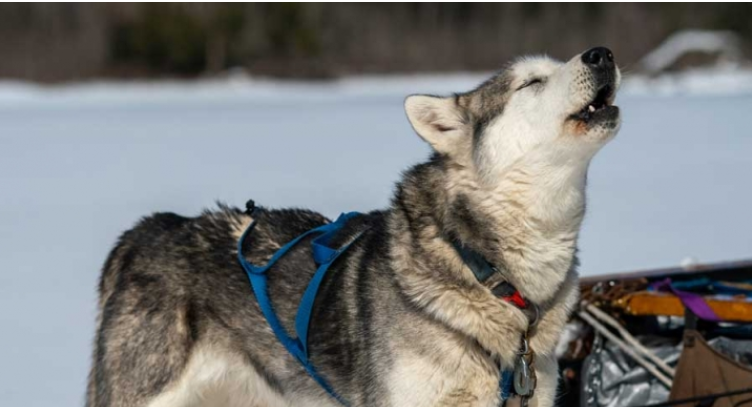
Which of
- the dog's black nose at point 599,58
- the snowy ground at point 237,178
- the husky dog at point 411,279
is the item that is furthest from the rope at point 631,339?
the snowy ground at point 237,178

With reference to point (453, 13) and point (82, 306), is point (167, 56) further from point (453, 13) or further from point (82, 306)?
point (82, 306)

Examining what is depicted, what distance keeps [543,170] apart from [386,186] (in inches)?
276

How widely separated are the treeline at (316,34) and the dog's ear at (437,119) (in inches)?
1005

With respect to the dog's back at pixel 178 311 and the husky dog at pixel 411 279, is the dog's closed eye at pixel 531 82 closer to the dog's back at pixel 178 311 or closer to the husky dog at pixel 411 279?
the husky dog at pixel 411 279

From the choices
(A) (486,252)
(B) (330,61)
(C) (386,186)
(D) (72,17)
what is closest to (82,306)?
(A) (486,252)

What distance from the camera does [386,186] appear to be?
9641 mm

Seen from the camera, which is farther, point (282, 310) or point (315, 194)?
point (315, 194)

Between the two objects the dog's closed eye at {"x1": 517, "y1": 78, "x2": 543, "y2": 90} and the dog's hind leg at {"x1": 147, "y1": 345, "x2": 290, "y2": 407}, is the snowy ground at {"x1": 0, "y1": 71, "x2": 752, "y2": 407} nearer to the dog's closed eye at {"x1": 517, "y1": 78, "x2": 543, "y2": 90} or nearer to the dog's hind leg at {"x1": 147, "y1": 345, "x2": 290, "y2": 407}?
the dog's hind leg at {"x1": 147, "y1": 345, "x2": 290, "y2": 407}

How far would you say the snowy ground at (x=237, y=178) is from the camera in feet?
19.1

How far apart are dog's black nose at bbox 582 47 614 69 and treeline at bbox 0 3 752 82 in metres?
25.6


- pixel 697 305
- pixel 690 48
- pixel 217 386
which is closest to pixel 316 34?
pixel 690 48

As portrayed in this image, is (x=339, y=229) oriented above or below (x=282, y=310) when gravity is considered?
above

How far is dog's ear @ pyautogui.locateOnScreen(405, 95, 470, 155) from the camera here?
2869 mm

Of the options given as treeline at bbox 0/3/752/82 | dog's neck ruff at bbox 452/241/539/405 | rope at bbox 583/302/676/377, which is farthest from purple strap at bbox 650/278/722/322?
treeline at bbox 0/3/752/82
